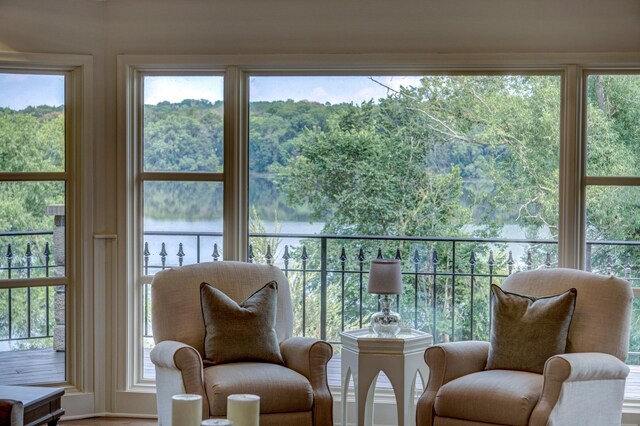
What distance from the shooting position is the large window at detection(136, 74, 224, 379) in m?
5.12

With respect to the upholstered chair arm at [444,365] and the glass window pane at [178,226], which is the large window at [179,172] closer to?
the glass window pane at [178,226]

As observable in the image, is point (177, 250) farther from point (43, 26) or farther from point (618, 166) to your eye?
point (618, 166)

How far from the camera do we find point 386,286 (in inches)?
175

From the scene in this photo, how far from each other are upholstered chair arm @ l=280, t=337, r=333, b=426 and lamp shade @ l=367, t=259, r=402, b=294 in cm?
43

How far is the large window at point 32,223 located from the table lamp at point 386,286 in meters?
1.93

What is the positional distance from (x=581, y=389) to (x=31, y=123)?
3417 millimetres

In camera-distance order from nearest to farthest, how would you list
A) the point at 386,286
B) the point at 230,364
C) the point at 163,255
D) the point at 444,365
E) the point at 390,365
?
the point at 444,365
the point at 230,364
the point at 390,365
the point at 386,286
the point at 163,255

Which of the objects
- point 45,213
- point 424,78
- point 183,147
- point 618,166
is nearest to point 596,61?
point 618,166

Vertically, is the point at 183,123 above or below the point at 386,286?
above

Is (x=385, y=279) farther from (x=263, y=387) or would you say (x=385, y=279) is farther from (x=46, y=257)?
(x=46, y=257)

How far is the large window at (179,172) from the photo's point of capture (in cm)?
512

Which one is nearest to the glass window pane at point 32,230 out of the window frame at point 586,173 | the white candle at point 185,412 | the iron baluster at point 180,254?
the iron baluster at point 180,254

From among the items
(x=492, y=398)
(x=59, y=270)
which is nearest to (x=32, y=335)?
(x=59, y=270)

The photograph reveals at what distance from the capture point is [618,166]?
485 cm
